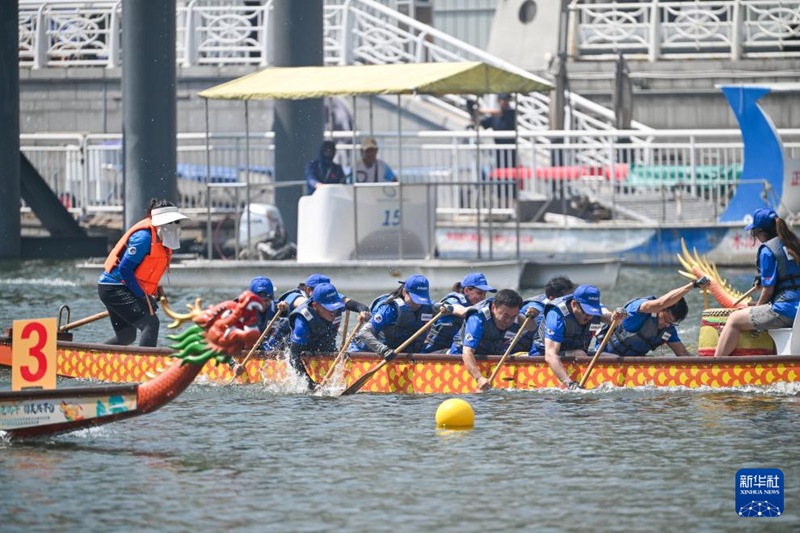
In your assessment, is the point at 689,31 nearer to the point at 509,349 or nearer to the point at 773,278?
the point at 773,278

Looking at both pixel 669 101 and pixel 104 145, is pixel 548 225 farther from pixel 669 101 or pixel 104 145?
pixel 104 145

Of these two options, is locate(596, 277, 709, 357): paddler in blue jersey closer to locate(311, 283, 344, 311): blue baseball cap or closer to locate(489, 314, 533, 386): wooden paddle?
locate(489, 314, 533, 386): wooden paddle

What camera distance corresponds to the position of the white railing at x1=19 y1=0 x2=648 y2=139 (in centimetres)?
3155

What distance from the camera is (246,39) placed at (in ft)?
105

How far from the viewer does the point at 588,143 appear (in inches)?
1141

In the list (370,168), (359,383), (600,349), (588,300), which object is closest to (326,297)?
(359,383)

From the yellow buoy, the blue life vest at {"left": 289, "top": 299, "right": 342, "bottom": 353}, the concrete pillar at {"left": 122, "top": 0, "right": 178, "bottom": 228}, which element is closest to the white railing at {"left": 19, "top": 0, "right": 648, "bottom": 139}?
the concrete pillar at {"left": 122, "top": 0, "right": 178, "bottom": 228}

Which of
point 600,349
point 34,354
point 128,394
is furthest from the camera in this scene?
point 600,349

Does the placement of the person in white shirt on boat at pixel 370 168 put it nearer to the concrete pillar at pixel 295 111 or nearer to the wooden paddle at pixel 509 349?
the concrete pillar at pixel 295 111

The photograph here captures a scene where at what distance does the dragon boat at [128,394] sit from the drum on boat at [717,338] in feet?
17.4

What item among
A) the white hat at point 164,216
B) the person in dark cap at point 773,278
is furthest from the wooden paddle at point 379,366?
the person in dark cap at point 773,278

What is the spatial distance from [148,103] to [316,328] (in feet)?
37.4

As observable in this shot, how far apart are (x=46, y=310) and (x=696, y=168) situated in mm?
11130

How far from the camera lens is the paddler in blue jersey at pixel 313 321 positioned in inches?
629
